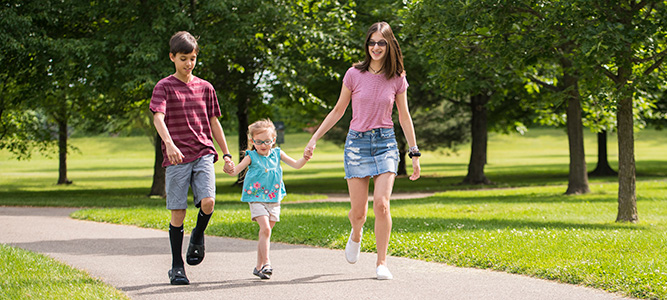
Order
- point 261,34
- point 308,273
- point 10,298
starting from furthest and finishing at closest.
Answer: point 261,34
point 308,273
point 10,298

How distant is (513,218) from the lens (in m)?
13.3

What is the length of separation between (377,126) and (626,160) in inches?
294

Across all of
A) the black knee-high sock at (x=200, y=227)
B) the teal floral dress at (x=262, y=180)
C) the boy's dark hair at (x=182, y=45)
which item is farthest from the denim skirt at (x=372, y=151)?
the boy's dark hair at (x=182, y=45)

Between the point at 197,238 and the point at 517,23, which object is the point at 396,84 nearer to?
the point at 197,238

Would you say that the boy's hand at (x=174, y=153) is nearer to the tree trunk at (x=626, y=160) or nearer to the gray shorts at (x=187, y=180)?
the gray shorts at (x=187, y=180)

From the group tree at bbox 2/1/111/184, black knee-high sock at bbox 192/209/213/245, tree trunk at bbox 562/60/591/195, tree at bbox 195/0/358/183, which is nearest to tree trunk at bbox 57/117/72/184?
tree at bbox 2/1/111/184

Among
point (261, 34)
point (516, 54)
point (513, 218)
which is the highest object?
point (261, 34)

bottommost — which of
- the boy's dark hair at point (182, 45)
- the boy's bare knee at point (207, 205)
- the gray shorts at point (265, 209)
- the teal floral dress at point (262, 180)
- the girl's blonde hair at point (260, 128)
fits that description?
the gray shorts at point (265, 209)

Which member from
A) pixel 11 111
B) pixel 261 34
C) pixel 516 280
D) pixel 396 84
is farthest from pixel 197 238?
pixel 11 111

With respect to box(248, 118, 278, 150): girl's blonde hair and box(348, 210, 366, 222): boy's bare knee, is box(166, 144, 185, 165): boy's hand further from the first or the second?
box(348, 210, 366, 222): boy's bare knee

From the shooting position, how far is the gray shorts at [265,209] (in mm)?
6309

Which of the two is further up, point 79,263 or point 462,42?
point 462,42

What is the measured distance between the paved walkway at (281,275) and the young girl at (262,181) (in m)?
0.37

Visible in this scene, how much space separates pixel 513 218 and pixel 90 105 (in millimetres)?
17561
